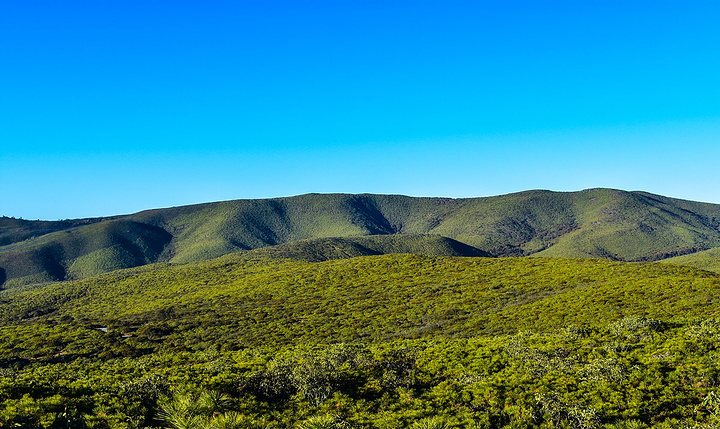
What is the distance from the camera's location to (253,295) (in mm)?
86125

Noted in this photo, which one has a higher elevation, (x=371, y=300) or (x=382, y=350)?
(x=382, y=350)

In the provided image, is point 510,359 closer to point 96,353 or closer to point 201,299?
point 96,353

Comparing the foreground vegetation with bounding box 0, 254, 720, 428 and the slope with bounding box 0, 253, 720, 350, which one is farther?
the slope with bounding box 0, 253, 720, 350

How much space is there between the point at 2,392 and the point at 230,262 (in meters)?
121

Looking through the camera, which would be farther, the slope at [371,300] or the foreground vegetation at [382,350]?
the slope at [371,300]

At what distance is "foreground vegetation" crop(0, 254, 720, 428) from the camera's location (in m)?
18.8

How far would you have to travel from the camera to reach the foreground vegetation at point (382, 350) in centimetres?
1880

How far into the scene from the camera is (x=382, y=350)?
33.2 m

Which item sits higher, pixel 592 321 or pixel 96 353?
pixel 592 321

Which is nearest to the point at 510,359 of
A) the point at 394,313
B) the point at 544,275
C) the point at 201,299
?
the point at 394,313

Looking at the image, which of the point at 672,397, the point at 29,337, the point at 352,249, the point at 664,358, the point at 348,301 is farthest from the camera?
the point at 352,249

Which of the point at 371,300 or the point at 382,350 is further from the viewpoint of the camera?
the point at 371,300

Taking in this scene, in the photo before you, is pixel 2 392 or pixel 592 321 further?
pixel 592 321

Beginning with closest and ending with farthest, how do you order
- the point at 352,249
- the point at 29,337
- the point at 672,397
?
the point at 672,397
the point at 29,337
the point at 352,249
